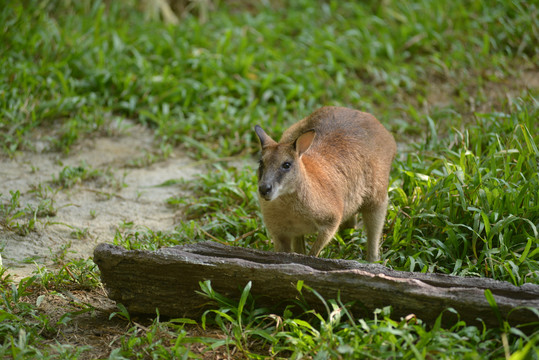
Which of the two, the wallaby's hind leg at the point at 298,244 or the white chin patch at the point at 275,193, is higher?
the white chin patch at the point at 275,193

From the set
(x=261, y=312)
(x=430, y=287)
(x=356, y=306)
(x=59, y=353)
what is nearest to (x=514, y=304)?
(x=430, y=287)

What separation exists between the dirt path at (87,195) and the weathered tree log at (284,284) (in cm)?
117

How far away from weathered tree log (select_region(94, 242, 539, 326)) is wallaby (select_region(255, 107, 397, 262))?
0.48 metres

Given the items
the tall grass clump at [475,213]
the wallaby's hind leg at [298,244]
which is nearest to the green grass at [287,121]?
the tall grass clump at [475,213]

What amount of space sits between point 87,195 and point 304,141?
8.55 feet

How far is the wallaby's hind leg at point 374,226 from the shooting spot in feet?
14.9

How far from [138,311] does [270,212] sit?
3.78 ft

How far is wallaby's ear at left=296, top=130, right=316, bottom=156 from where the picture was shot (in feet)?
13.7

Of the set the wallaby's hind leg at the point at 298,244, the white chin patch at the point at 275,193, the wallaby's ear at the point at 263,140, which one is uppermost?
the wallaby's ear at the point at 263,140

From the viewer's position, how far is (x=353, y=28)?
29.3 feet

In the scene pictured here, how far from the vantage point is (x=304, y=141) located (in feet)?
13.9

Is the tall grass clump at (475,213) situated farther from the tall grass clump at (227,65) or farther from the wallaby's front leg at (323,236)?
the tall grass clump at (227,65)

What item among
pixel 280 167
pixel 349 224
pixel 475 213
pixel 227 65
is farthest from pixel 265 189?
pixel 227 65

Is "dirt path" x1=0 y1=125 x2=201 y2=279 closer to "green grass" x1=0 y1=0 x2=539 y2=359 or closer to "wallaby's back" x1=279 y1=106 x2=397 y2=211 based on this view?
"green grass" x1=0 y1=0 x2=539 y2=359
